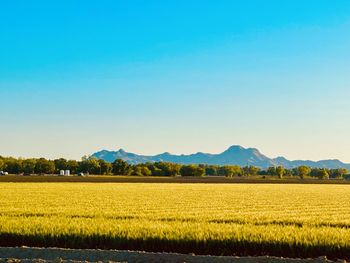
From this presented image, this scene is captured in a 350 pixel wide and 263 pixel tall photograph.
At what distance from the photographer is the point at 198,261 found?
1580 cm

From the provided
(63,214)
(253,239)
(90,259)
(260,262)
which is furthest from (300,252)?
(63,214)

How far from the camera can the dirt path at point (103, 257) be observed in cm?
1579

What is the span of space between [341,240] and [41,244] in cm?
1102

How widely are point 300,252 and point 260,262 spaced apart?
3.22 meters

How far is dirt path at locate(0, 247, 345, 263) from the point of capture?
622 inches

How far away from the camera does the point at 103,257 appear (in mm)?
16609

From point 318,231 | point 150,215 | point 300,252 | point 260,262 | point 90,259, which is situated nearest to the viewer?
point 260,262

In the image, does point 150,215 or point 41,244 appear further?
point 150,215

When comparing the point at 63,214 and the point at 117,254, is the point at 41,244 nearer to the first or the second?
the point at 117,254

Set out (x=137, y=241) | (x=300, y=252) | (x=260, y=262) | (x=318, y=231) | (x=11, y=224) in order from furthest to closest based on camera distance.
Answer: (x=11, y=224) < (x=318, y=231) < (x=137, y=241) < (x=300, y=252) < (x=260, y=262)

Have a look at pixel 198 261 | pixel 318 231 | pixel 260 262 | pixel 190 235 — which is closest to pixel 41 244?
pixel 190 235

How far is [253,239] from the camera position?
1919 cm

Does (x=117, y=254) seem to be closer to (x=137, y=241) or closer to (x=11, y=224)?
(x=137, y=241)

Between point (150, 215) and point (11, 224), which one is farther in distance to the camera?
point (150, 215)
